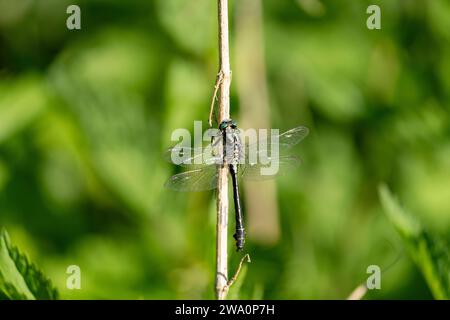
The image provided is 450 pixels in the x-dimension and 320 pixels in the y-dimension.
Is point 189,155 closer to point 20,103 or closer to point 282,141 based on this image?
point 282,141

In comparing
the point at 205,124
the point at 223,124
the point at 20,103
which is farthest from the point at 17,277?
the point at 20,103

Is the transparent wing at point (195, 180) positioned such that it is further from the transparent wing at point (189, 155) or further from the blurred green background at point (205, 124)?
the blurred green background at point (205, 124)

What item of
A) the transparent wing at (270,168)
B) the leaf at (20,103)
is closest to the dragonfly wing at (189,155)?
the transparent wing at (270,168)

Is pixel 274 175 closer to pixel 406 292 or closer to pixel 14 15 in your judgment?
pixel 406 292

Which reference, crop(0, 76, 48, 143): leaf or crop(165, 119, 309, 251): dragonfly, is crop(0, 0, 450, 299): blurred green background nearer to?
crop(0, 76, 48, 143): leaf

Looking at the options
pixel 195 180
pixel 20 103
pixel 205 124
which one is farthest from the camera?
pixel 20 103

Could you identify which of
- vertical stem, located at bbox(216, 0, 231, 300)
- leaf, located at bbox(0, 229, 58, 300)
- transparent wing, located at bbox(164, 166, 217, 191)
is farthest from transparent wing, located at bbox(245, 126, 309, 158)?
leaf, located at bbox(0, 229, 58, 300)

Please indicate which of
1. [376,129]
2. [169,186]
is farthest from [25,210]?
[376,129]
